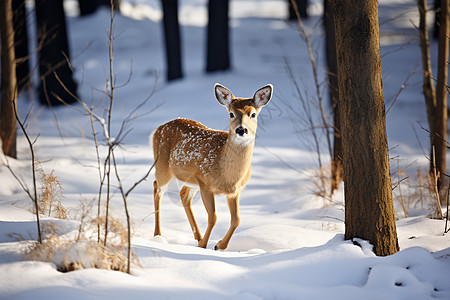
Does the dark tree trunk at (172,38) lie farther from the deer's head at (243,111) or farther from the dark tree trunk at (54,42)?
the deer's head at (243,111)

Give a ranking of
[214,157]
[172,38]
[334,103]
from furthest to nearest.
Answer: [172,38] → [334,103] → [214,157]

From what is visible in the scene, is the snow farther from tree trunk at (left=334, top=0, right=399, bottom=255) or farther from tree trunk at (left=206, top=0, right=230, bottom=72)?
tree trunk at (left=206, top=0, right=230, bottom=72)

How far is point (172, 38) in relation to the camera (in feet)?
42.1

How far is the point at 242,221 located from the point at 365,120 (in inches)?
100

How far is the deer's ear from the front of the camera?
4.35 metres

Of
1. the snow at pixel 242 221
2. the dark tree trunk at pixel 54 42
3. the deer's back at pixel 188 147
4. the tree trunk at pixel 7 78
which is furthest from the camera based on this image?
the dark tree trunk at pixel 54 42

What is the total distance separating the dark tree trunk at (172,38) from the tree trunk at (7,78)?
6.09 m

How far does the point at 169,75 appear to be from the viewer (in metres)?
13.2

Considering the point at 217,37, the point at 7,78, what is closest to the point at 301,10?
the point at 217,37

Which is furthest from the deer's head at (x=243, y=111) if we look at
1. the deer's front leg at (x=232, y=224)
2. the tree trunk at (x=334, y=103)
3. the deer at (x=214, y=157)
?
the tree trunk at (x=334, y=103)

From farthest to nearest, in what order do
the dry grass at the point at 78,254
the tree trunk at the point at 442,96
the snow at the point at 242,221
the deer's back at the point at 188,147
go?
the tree trunk at the point at 442,96, the deer's back at the point at 188,147, the dry grass at the point at 78,254, the snow at the point at 242,221

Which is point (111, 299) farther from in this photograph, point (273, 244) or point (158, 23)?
point (158, 23)

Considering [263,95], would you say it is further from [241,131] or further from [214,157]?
[214,157]

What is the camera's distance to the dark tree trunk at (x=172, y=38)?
41.4 ft
